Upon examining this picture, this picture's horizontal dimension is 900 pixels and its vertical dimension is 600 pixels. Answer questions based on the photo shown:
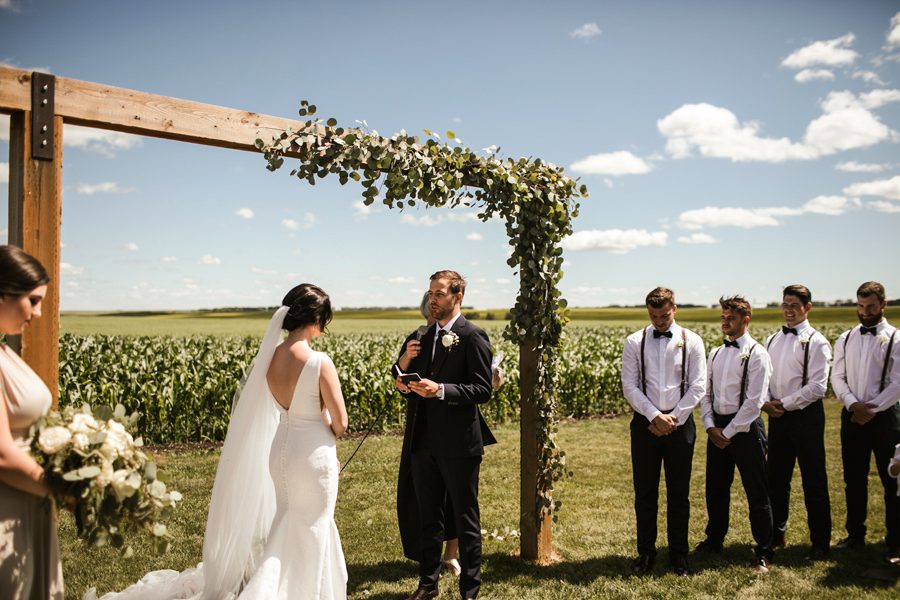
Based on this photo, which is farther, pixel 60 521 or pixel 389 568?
pixel 60 521

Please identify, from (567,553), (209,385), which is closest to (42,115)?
(567,553)

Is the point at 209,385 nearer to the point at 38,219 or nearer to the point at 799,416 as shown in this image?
the point at 38,219

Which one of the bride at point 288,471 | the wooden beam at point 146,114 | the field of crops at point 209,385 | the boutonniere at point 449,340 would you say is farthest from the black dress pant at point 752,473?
the wooden beam at point 146,114

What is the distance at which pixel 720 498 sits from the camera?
6121 millimetres

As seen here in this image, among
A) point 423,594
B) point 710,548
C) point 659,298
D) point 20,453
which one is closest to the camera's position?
point 20,453

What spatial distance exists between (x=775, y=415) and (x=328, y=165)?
15.0ft

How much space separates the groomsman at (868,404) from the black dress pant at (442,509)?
12.0ft

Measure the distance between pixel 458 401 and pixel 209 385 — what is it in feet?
26.2

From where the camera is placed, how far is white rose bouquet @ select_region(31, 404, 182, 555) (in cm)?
287

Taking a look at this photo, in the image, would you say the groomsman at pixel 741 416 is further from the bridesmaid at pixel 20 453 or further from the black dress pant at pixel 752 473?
the bridesmaid at pixel 20 453

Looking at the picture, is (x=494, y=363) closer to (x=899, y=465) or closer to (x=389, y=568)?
(x=389, y=568)

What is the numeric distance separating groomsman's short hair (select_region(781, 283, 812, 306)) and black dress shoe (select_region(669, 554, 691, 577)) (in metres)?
2.59

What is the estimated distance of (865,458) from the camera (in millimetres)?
6262

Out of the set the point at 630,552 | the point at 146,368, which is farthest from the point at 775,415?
the point at 146,368
